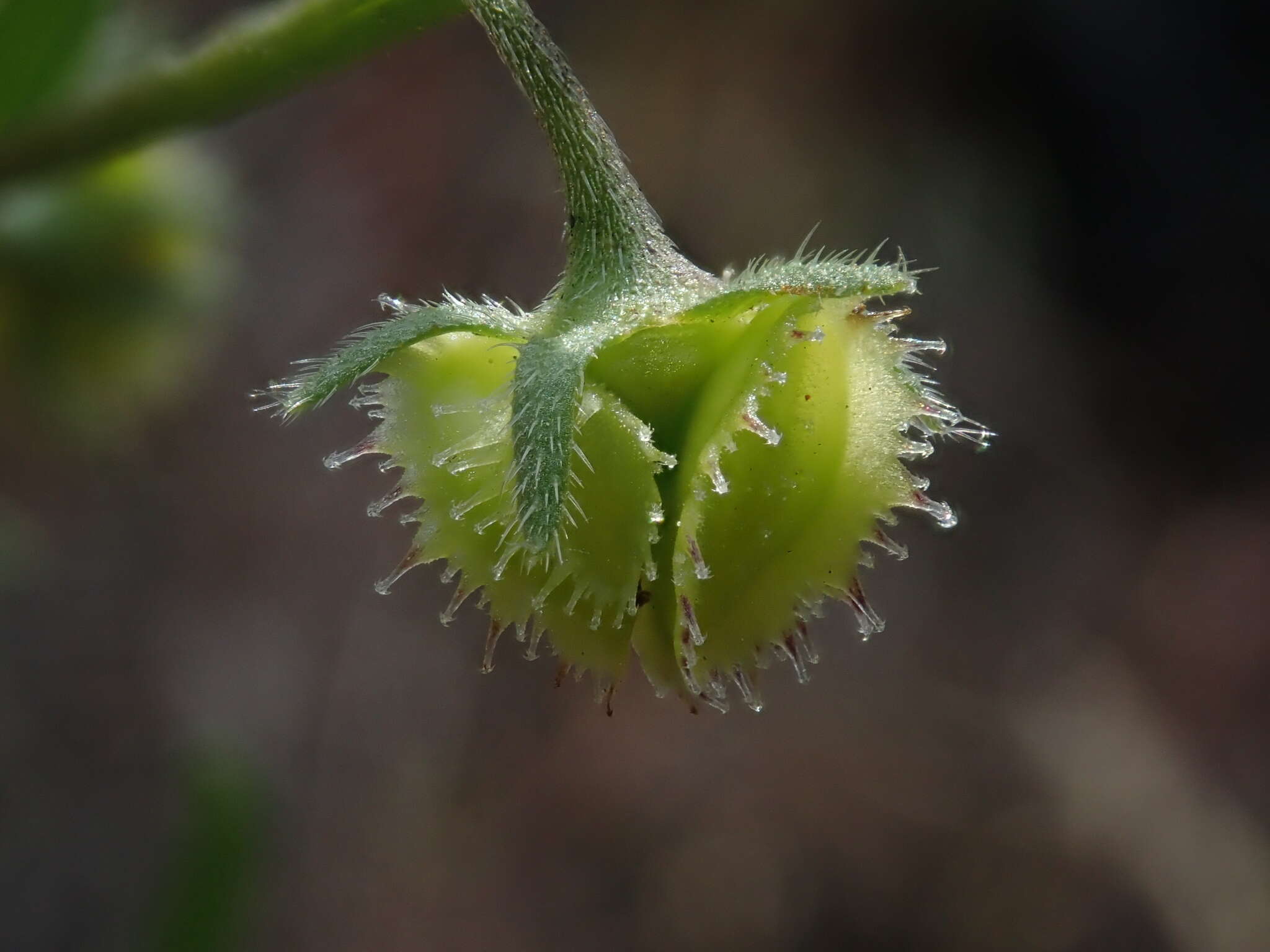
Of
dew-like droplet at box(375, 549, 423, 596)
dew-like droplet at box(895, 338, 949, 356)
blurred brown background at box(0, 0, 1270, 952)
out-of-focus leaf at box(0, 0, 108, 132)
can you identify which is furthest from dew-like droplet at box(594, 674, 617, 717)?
blurred brown background at box(0, 0, 1270, 952)

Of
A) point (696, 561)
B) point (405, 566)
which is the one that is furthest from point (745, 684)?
point (405, 566)

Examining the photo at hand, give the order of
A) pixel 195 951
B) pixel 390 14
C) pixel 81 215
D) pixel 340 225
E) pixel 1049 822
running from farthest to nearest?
pixel 340 225 < pixel 1049 822 < pixel 195 951 < pixel 81 215 < pixel 390 14

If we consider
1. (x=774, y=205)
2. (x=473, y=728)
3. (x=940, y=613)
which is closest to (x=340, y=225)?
(x=774, y=205)

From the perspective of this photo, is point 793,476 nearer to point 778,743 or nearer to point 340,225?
point 778,743

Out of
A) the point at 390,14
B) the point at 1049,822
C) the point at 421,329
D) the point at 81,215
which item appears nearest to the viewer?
the point at 421,329

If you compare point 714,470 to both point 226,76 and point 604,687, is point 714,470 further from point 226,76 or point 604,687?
point 226,76

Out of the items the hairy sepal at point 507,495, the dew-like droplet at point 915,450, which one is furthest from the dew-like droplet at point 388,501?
the dew-like droplet at point 915,450

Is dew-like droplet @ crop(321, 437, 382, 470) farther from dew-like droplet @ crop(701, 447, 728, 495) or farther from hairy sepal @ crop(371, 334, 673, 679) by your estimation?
dew-like droplet @ crop(701, 447, 728, 495)
